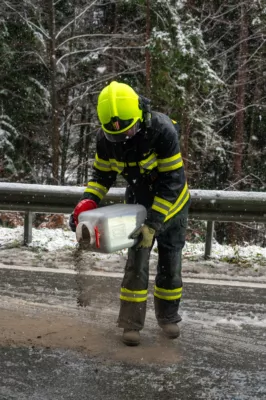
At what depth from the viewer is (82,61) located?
64.3ft

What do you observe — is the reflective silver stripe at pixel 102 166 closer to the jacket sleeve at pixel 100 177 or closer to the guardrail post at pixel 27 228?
the jacket sleeve at pixel 100 177

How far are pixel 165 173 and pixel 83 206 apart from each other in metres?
0.65

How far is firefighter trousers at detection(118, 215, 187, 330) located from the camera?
4070 millimetres

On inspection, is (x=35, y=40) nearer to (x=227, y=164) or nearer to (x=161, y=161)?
(x=227, y=164)

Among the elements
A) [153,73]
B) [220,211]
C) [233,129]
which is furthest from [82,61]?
[220,211]

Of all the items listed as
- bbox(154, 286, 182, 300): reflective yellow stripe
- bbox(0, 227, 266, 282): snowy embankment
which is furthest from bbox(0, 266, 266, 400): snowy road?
bbox(0, 227, 266, 282): snowy embankment

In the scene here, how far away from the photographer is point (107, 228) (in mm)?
3623

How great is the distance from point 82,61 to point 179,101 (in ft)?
13.7

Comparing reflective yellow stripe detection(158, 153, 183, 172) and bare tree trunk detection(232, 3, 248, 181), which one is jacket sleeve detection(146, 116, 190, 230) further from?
bare tree trunk detection(232, 3, 248, 181)

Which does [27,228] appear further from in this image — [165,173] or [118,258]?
[165,173]

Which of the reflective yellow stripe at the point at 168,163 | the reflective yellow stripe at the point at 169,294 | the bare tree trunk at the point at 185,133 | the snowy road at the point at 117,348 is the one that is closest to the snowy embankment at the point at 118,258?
the snowy road at the point at 117,348

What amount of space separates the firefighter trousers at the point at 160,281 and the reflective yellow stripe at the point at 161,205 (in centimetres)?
22

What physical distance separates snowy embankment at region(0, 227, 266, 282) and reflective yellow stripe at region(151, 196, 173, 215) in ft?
6.71

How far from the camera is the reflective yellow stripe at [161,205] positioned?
3.85 m
